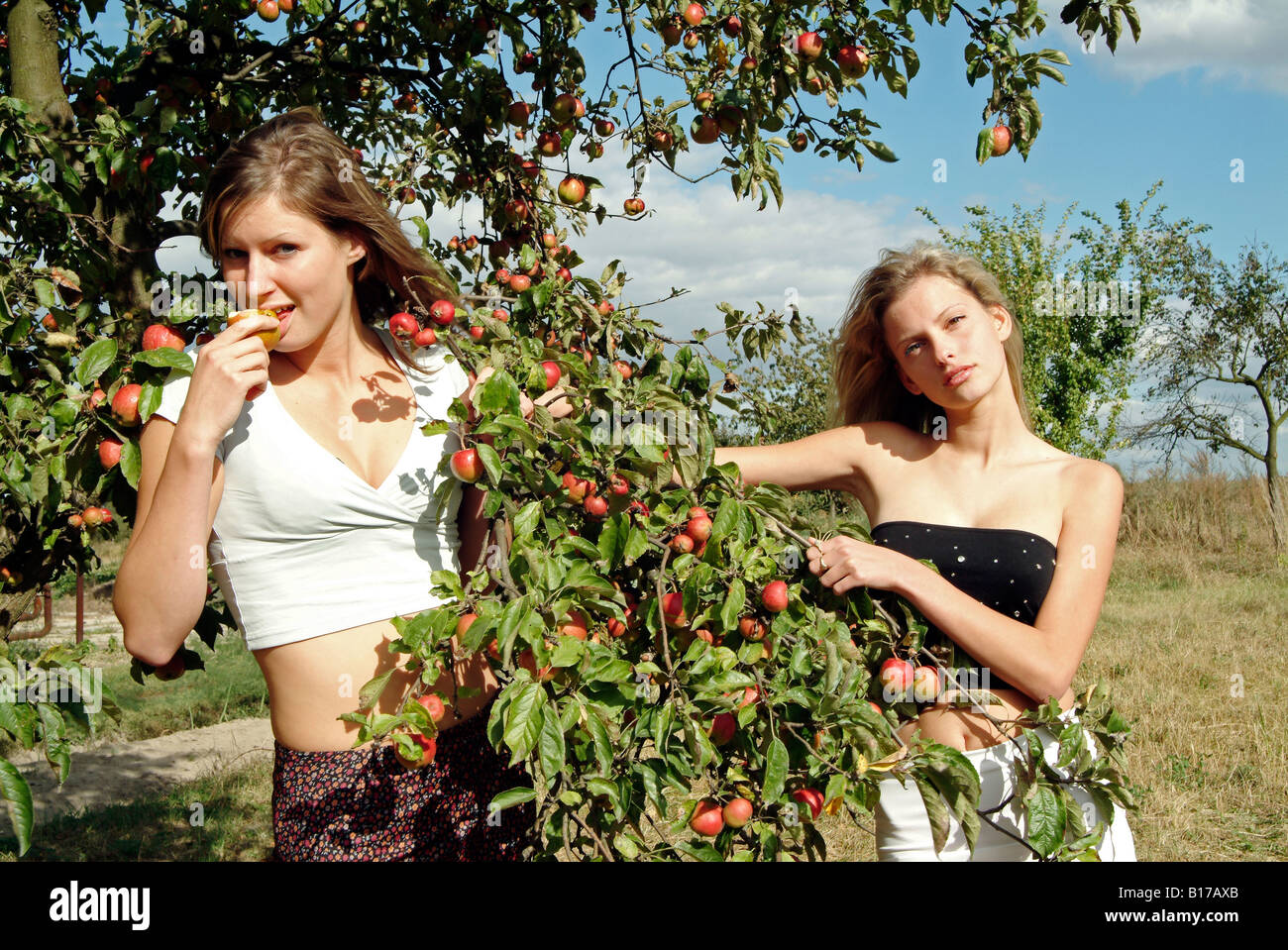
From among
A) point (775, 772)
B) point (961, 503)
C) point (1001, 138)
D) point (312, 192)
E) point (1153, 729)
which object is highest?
point (1001, 138)

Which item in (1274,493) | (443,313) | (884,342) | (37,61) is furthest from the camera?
(1274,493)

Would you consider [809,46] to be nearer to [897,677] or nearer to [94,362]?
[897,677]

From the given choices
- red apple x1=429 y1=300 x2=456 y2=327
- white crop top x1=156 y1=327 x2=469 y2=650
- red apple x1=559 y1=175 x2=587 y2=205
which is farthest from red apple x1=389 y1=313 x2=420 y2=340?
red apple x1=559 y1=175 x2=587 y2=205

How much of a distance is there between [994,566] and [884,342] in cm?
65

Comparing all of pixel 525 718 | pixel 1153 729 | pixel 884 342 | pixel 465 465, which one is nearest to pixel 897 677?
pixel 525 718

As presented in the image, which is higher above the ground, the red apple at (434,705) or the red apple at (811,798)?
the red apple at (434,705)

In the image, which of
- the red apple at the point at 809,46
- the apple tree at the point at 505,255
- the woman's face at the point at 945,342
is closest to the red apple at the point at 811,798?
the apple tree at the point at 505,255

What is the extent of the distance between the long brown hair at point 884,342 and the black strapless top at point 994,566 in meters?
0.38

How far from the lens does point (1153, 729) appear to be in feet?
17.2

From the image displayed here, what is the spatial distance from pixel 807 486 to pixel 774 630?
0.74m

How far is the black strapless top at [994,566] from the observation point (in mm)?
1896

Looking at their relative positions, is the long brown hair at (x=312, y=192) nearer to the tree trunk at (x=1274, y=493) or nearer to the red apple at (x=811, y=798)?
the red apple at (x=811, y=798)

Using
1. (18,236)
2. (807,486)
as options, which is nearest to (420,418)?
(807,486)
